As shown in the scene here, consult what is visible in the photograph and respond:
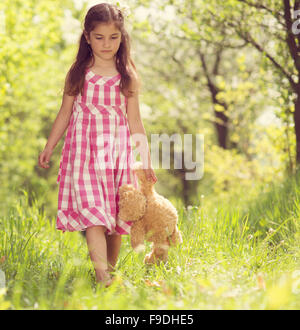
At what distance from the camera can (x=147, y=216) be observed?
2775 millimetres

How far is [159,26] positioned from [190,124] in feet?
27.9

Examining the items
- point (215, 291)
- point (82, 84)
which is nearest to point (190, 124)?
point (82, 84)

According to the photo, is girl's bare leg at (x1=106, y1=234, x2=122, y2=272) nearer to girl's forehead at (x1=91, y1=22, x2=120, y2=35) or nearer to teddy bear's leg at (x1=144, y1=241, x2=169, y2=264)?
teddy bear's leg at (x1=144, y1=241, x2=169, y2=264)

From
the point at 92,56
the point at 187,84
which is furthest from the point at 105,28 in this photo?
the point at 187,84

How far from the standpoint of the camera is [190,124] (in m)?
14.8

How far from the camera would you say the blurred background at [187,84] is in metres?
4.66

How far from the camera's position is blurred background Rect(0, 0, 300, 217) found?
15.3ft

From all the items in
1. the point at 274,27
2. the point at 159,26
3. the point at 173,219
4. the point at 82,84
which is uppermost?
the point at 159,26

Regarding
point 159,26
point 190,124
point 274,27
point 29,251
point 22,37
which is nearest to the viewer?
point 29,251

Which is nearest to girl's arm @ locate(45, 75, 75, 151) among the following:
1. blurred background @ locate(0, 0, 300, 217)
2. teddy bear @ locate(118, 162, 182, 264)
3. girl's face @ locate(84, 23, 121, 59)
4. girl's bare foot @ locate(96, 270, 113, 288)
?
blurred background @ locate(0, 0, 300, 217)

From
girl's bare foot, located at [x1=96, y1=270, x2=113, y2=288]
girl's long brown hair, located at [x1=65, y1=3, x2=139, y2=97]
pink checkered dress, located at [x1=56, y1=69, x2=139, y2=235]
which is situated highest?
girl's long brown hair, located at [x1=65, y1=3, x2=139, y2=97]

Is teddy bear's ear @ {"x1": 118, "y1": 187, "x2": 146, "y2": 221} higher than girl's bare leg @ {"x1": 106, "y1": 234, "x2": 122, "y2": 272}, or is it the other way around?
teddy bear's ear @ {"x1": 118, "y1": 187, "x2": 146, "y2": 221}

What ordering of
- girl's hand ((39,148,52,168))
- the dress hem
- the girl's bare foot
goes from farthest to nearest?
girl's hand ((39,148,52,168))
the dress hem
the girl's bare foot
